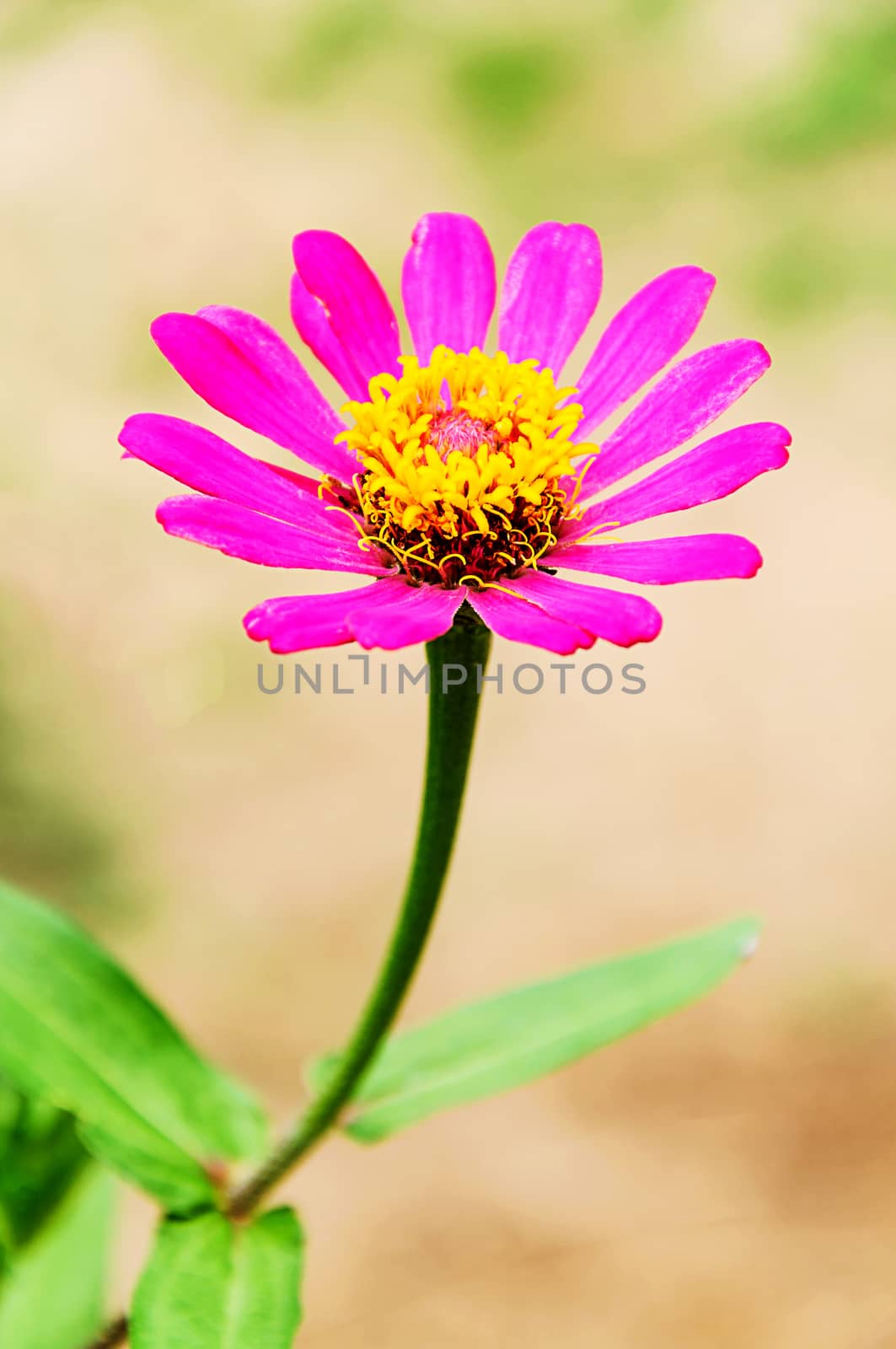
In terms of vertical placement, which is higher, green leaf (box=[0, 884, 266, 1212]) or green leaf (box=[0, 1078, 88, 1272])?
green leaf (box=[0, 884, 266, 1212])

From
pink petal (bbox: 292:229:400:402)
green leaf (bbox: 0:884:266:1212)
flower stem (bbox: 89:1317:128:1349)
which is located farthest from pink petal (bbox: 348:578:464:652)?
flower stem (bbox: 89:1317:128:1349)

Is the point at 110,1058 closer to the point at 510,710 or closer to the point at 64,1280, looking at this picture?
the point at 64,1280

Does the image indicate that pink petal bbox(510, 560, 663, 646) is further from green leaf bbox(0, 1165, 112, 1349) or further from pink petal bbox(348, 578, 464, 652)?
green leaf bbox(0, 1165, 112, 1349)

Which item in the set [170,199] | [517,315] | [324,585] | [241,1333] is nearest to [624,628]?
[517,315]

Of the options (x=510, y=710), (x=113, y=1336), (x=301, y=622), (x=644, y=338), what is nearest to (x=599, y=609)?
(x=301, y=622)

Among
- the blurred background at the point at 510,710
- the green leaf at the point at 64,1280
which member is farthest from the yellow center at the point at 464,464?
the blurred background at the point at 510,710
